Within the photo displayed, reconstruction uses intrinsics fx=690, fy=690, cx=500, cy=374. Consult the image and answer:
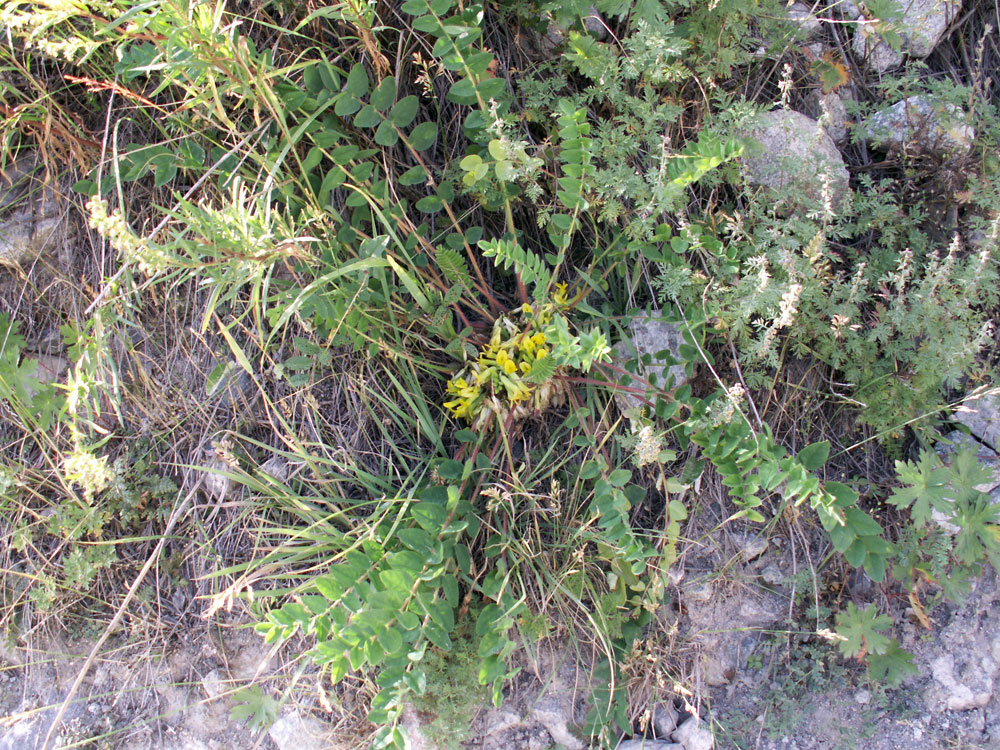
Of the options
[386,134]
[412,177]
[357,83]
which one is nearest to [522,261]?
[412,177]

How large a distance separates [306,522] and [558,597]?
36.3 inches

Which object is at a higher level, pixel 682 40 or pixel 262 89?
pixel 682 40

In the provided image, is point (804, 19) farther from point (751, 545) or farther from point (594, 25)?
point (751, 545)

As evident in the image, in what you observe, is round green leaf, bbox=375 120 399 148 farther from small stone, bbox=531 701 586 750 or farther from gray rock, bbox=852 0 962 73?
small stone, bbox=531 701 586 750

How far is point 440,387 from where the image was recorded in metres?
2.54

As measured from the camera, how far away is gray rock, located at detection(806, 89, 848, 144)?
104 inches

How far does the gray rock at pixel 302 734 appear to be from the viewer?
2387mm

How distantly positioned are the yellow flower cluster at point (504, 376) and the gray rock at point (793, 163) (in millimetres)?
900

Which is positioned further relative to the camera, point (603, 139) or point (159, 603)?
point (159, 603)

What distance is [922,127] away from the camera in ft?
8.07

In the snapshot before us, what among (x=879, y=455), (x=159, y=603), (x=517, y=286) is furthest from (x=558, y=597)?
(x=159, y=603)

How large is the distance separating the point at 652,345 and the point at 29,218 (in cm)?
242

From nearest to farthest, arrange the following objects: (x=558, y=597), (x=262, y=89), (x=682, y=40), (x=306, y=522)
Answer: (x=262, y=89)
(x=682, y=40)
(x=558, y=597)
(x=306, y=522)

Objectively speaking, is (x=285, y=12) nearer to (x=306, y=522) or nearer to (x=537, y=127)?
(x=537, y=127)
